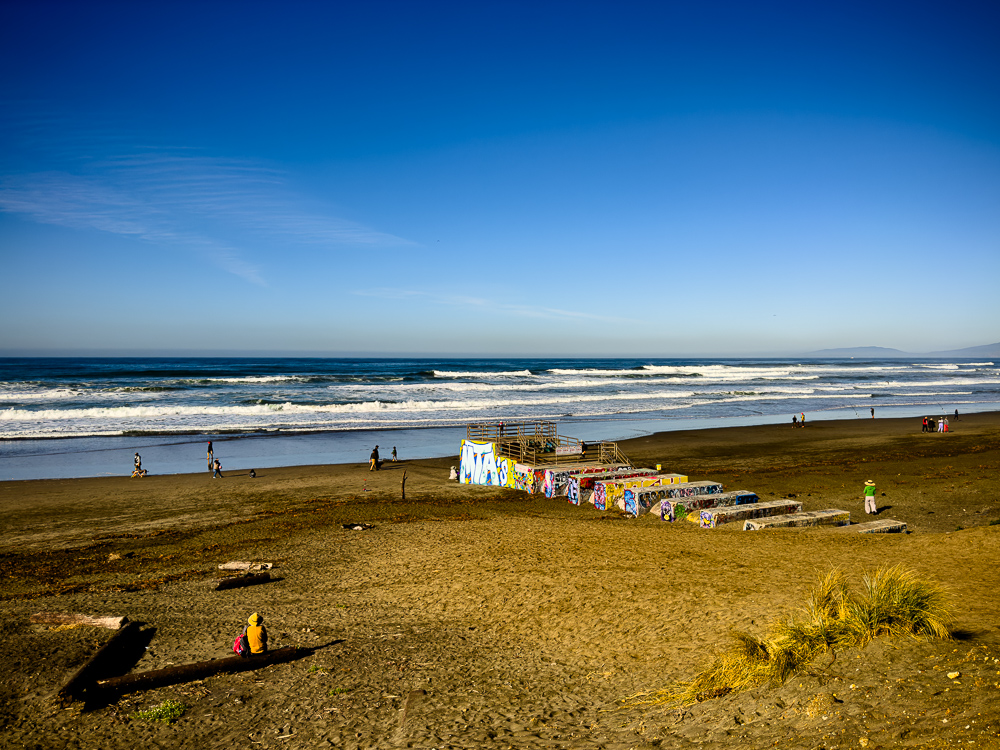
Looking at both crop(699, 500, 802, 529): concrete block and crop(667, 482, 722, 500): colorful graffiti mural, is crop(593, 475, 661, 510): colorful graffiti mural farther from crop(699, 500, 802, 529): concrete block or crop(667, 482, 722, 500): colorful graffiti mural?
crop(699, 500, 802, 529): concrete block

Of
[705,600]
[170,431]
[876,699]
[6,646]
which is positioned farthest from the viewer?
[170,431]

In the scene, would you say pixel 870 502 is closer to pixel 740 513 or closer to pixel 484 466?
pixel 740 513

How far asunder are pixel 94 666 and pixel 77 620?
2381mm

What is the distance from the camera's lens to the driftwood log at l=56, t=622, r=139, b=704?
8438 millimetres

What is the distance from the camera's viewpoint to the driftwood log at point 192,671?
28.8 feet

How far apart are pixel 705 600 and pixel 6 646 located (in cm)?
1192

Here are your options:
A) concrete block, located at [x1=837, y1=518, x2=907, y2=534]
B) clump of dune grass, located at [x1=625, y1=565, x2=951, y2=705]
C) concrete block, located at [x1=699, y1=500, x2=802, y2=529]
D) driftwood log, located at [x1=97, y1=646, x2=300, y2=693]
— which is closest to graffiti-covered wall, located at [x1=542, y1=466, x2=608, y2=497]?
concrete block, located at [x1=699, y1=500, x2=802, y2=529]

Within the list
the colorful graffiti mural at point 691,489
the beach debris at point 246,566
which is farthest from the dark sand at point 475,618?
the colorful graffiti mural at point 691,489

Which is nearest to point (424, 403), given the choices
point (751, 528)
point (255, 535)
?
point (255, 535)

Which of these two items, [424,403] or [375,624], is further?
[424,403]

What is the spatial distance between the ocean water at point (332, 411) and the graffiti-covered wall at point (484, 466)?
270 inches

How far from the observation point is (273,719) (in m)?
8.18

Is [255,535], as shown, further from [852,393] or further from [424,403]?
[852,393]

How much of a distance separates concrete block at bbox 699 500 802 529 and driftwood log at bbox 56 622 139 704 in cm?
1443
